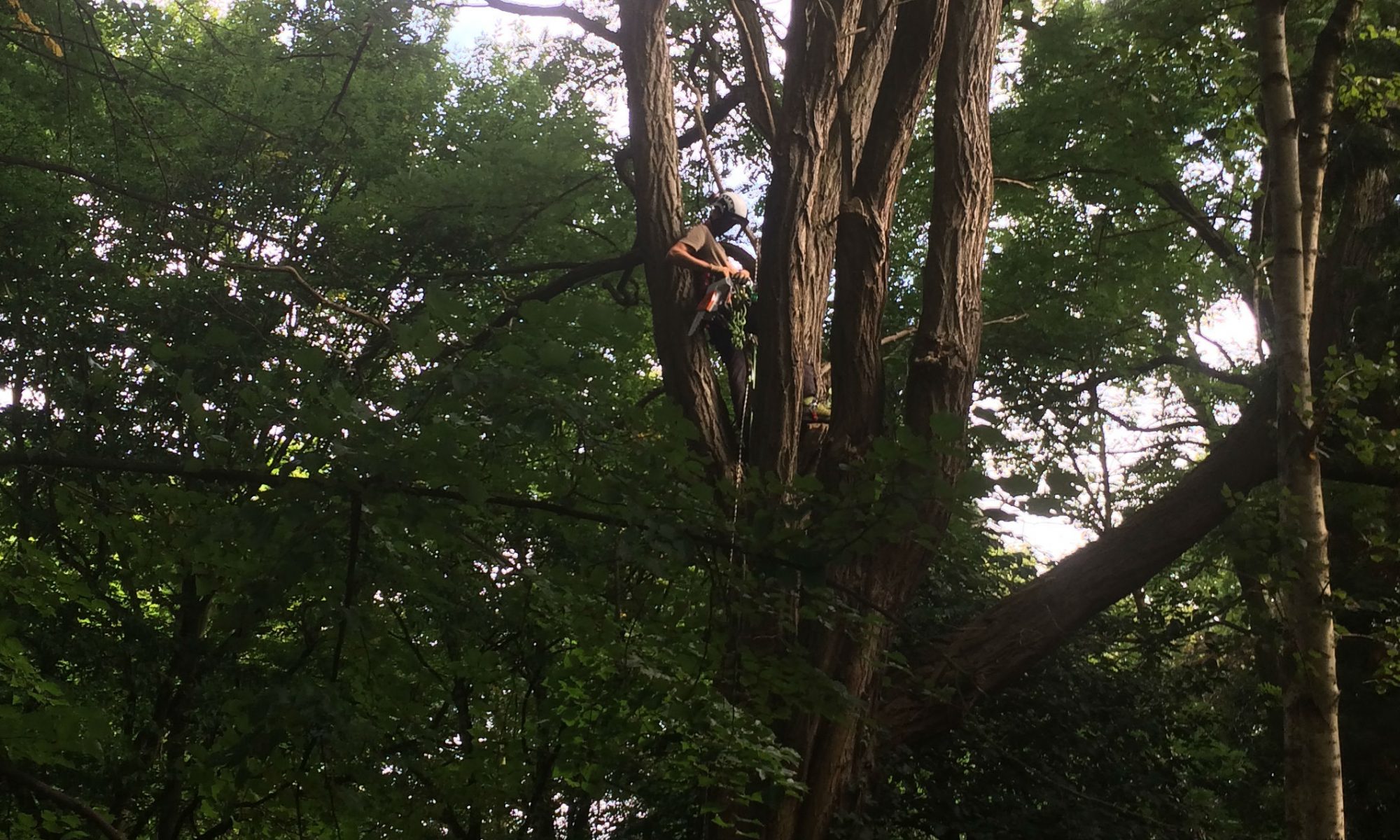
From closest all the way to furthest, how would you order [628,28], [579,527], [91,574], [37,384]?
[579,527]
[37,384]
[628,28]
[91,574]

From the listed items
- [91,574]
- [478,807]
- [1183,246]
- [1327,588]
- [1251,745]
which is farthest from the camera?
[1183,246]

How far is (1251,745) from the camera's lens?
28.9 ft

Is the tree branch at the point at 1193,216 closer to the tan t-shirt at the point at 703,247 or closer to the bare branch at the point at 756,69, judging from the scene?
the bare branch at the point at 756,69

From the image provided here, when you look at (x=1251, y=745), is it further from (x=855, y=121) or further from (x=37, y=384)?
(x=37, y=384)

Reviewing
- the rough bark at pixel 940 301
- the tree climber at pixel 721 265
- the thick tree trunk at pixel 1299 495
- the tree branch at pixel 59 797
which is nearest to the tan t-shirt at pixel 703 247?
the tree climber at pixel 721 265

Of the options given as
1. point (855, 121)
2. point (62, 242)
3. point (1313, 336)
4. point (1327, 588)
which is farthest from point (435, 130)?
point (1327, 588)

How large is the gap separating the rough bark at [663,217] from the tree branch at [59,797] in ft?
7.71

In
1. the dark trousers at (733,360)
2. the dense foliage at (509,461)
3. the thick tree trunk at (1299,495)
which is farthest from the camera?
the dark trousers at (733,360)

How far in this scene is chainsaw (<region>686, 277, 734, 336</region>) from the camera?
175 inches

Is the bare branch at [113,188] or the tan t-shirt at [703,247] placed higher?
the tan t-shirt at [703,247]

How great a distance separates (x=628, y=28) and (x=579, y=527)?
9.94ft

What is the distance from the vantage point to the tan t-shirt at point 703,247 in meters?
4.57

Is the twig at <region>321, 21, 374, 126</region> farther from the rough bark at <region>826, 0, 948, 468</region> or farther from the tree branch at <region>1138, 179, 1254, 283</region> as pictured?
the tree branch at <region>1138, 179, 1254, 283</region>

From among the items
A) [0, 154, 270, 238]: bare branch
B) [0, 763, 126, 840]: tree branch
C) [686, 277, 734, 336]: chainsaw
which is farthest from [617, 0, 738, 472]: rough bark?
[0, 763, 126, 840]: tree branch
